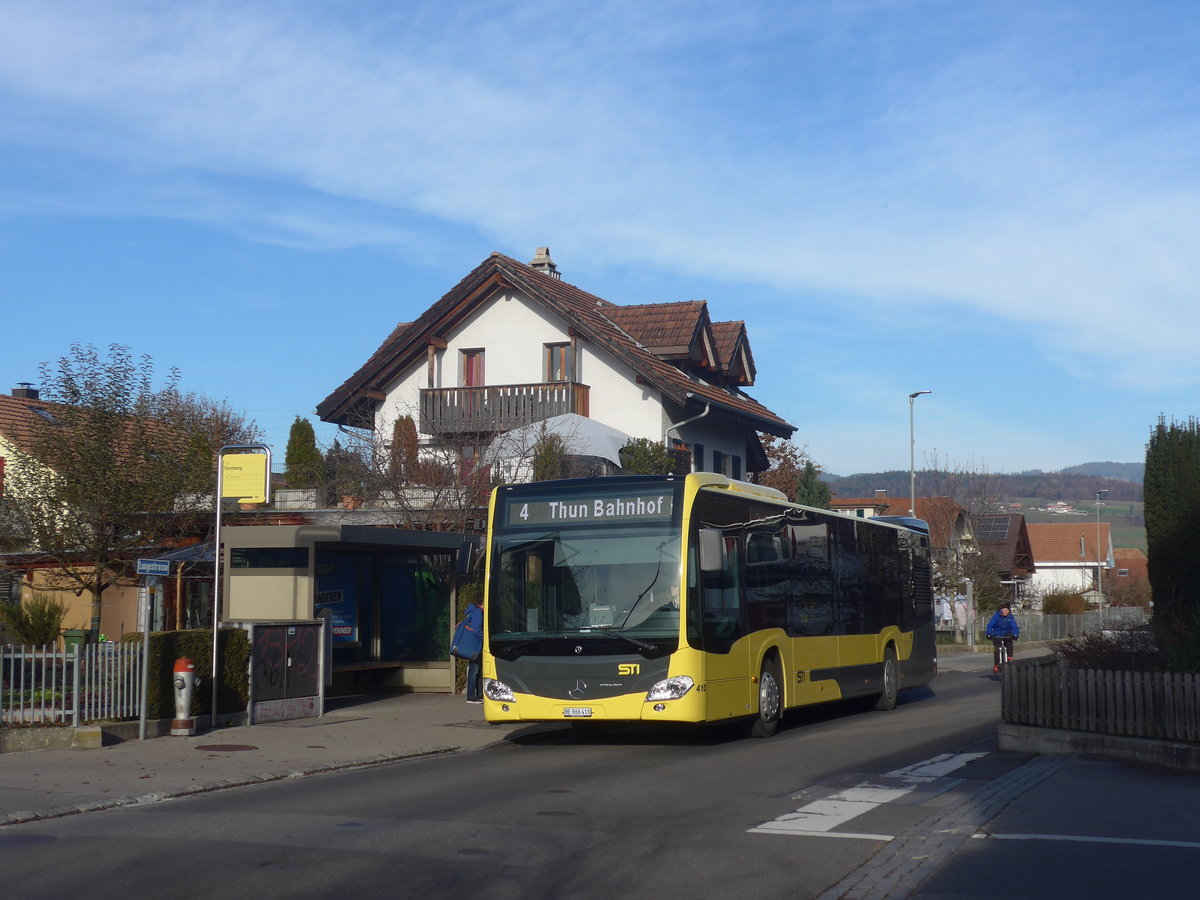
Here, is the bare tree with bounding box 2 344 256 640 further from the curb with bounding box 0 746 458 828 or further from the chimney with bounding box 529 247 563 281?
the chimney with bounding box 529 247 563 281

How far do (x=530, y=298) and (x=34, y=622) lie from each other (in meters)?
18.9

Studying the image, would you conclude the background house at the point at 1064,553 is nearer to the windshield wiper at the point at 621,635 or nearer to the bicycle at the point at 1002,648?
the bicycle at the point at 1002,648

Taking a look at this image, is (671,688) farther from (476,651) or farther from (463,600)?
(463,600)

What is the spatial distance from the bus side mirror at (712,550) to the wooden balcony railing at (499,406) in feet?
64.3

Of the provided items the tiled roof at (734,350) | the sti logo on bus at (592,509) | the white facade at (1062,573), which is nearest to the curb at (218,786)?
the sti logo on bus at (592,509)

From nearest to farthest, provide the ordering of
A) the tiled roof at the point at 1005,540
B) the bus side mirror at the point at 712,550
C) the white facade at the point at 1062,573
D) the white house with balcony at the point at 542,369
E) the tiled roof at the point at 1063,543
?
1. the bus side mirror at the point at 712,550
2. the white house with balcony at the point at 542,369
3. the tiled roof at the point at 1005,540
4. the white facade at the point at 1062,573
5. the tiled roof at the point at 1063,543

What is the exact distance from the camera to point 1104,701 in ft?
47.4

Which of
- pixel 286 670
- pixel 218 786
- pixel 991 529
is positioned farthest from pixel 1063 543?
pixel 218 786

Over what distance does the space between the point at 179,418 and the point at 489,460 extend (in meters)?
6.88

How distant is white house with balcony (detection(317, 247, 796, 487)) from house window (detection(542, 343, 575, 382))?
4 centimetres

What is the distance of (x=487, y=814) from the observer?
10.5 m

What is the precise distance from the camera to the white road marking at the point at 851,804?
32.0 feet

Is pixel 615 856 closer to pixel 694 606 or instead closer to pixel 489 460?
pixel 694 606

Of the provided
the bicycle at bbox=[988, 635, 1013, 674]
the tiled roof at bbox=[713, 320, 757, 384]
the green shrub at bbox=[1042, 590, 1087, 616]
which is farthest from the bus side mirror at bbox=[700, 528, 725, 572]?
the green shrub at bbox=[1042, 590, 1087, 616]
